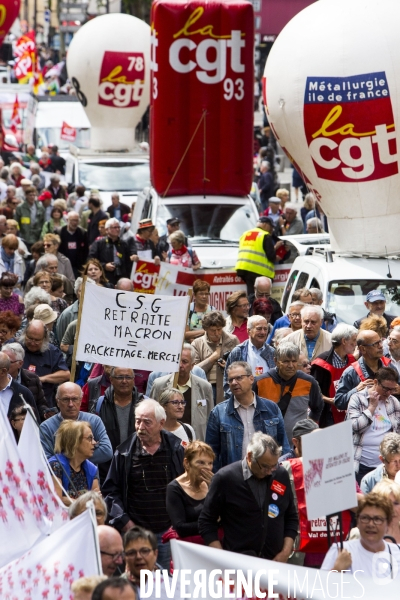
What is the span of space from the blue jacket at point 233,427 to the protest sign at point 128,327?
3.56 ft

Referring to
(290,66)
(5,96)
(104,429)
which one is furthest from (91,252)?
(5,96)

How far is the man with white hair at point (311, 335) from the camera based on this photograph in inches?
454

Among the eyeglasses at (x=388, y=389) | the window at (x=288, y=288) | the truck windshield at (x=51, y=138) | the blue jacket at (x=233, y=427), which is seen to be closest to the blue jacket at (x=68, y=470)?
the blue jacket at (x=233, y=427)

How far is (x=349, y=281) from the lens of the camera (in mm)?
13500

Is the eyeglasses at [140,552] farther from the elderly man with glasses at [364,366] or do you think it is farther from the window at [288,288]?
the window at [288,288]

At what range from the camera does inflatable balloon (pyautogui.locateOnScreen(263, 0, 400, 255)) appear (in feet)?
47.8

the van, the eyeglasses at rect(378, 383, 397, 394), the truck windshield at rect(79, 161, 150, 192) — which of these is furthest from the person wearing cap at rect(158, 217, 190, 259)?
the truck windshield at rect(79, 161, 150, 192)

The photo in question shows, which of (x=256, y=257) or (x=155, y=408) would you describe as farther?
(x=256, y=257)

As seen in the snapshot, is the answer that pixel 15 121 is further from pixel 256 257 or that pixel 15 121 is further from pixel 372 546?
pixel 372 546

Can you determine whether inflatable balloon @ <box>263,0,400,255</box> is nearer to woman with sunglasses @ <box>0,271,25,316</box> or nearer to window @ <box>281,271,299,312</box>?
window @ <box>281,271,299,312</box>

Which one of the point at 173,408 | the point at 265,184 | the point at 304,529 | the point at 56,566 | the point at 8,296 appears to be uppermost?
the point at 265,184

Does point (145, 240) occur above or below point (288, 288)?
above

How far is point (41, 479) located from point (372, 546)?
1.81 m

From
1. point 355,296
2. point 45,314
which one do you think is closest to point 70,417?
point 45,314
